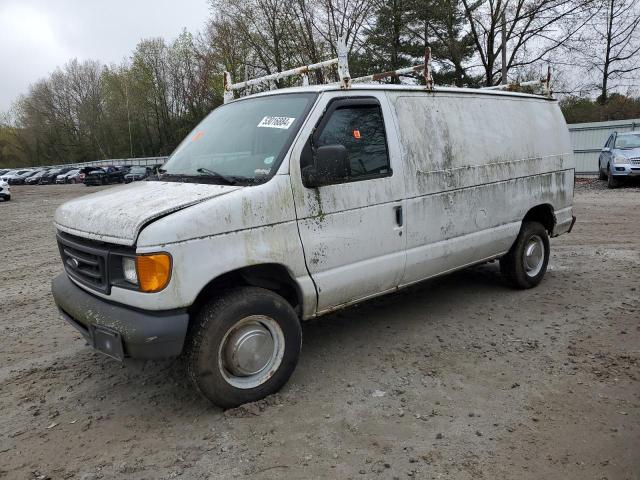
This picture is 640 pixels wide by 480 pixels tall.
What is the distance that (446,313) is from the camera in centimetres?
513

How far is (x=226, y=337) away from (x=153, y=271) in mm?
682

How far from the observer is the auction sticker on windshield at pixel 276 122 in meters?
3.67

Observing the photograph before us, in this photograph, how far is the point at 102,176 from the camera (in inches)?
1505

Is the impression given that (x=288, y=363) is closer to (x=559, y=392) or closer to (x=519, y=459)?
(x=519, y=459)

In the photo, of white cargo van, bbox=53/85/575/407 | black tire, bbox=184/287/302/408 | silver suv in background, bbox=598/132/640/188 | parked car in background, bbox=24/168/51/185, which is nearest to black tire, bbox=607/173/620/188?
silver suv in background, bbox=598/132/640/188

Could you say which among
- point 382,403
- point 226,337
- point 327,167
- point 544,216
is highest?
point 327,167

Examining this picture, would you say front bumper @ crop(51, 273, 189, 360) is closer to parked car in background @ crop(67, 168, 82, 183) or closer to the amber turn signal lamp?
the amber turn signal lamp

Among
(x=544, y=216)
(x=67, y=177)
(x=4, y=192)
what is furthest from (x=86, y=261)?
(x=67, y=177)

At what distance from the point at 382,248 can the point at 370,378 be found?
1.03m

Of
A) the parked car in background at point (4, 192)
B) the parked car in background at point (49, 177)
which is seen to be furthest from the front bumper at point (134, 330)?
the parked car in background at point (49, 177)

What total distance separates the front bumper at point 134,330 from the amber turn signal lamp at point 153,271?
0.60 feet

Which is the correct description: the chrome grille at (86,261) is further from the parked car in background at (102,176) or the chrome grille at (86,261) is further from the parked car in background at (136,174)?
the parked car in background at (102,176)

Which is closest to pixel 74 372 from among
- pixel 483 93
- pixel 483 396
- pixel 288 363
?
pixel 288 363

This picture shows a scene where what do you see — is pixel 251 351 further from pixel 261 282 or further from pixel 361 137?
pixel 361 137
